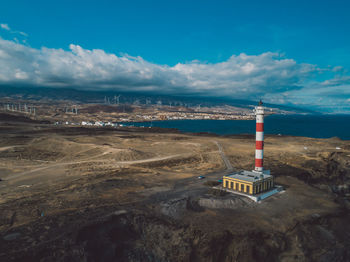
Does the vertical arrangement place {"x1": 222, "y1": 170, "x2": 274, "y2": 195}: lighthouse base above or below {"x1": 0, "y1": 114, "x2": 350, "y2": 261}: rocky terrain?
above

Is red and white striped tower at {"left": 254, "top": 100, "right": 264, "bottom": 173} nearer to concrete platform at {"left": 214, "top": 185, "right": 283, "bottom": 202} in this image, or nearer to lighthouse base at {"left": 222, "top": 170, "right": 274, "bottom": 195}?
lighthouse base at {"left": 222, "top": 170, "right": 274, "bottom": 195}

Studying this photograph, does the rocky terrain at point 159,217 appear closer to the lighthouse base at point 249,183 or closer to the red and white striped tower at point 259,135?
the lighthouse base at point 249,183

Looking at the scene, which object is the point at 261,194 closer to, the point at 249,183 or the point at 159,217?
the point at 249,183

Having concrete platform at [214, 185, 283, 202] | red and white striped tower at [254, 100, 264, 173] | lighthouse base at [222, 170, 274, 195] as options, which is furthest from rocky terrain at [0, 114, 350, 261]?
red and white striped tower at [254, 100, 264, 173]

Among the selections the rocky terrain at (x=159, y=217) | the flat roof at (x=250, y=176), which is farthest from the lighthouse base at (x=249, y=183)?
the rocky terrain at (x=159, y=217)

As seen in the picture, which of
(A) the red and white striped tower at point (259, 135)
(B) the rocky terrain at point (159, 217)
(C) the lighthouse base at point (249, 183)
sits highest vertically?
(A) the red and white striped tower at point (259, 135)

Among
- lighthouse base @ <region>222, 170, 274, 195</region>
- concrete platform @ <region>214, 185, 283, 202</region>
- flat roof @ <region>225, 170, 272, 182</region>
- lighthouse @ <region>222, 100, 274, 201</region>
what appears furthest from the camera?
flat roof @ <region>225, 170, 272, 182</region>

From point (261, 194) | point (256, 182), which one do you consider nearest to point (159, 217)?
point (256, 182)

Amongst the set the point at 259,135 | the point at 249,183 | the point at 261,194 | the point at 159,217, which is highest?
the point at 259,135

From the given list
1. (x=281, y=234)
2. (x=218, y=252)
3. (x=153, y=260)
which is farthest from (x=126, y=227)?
A: (x=281, y=234)

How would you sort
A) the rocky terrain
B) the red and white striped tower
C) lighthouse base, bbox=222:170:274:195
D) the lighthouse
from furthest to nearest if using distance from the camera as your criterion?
the red and white striped tower
lighthouse base, bbox=222:170:274:195
the lighthouse
the rocky terrain

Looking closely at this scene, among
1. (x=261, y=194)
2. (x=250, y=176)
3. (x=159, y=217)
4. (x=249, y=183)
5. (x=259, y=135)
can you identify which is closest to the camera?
(x=159, y=217)
